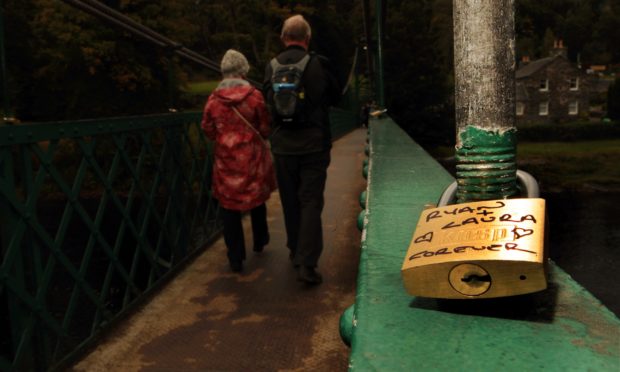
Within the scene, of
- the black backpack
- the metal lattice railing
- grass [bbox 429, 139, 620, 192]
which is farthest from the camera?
grass [bbox 429, 139, 620, 192]

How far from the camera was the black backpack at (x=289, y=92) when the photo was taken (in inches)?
129

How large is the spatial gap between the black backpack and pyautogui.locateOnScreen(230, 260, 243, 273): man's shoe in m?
0.94

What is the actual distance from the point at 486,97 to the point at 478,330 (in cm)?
45

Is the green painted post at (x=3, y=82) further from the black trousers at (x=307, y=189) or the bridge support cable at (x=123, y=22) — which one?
the black trousers at (x=307, y=189)

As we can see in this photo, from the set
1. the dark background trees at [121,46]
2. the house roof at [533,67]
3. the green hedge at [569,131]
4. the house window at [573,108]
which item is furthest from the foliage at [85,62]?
the house window at [573,108]

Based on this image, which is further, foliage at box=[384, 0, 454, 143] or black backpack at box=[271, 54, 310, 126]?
foliage at box=[384, 0, 454, 143]

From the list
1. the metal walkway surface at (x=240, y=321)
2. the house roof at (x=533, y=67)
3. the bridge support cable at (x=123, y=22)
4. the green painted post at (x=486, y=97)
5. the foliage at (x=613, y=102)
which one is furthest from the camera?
the foliage at (x=613, y=102)

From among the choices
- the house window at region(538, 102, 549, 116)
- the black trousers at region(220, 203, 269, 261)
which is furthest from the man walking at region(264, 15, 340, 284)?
the house window at region(538, 102, 549, 116)

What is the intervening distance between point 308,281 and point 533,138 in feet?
257

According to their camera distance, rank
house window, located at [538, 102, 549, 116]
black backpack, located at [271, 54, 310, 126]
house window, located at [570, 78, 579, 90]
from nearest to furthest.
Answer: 1. black backpack, located at [271, 54, 310, 126]
2. house window, located at [538, 102, 549, 116]
3. house window, located at [570, 78, 579, 90]

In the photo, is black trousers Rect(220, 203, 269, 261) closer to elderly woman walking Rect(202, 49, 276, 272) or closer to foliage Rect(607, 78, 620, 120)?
elderly woman walking Rect(202, 49, 276, 272)

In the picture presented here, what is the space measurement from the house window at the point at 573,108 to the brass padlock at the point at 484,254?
84.4m

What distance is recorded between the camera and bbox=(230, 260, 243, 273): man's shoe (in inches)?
148

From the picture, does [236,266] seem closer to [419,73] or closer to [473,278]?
[473,278]
